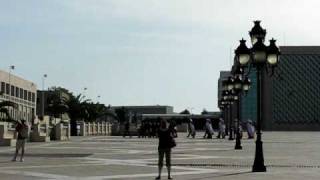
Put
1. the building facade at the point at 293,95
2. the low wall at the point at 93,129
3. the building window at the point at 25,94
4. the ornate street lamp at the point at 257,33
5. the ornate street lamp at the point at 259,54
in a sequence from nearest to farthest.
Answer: the ornate street lamp at the point at 259,54 → the ornate street lamp at the point at 257,33 → the low wall at the point at 93,129 → the building window at the point at 25,94 → the building facade at the point at 293,95

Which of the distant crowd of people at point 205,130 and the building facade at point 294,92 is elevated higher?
the building facade at point 294,92

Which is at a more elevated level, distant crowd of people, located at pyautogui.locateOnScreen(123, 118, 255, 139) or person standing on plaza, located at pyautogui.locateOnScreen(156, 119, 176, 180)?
distant crowd of people, located at pyautogui.locateOnScreen(123, 118, 255, 139)

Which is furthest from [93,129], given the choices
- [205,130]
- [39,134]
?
[39,134]

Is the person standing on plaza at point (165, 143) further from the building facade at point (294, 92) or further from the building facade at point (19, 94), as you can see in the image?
the building facade at point (294, 92)

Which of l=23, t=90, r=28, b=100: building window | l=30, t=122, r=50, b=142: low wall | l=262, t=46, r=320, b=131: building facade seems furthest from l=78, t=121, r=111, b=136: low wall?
l=262, t=46, r=320, b=131: building facade

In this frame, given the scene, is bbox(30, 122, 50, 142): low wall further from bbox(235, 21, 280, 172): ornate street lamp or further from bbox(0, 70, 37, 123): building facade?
bbox(0, 70, 37, 123): building facade

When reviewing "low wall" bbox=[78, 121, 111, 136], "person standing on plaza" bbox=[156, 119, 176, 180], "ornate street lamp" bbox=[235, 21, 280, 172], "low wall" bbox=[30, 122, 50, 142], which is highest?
"ornate street lamp" bbox=[235, 21, 280, 172]

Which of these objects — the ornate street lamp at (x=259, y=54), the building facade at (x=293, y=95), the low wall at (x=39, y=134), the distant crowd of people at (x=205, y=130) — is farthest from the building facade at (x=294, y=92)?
the ornate street lamp at (x=259, y=54)

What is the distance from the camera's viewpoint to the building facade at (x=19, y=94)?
104 meters

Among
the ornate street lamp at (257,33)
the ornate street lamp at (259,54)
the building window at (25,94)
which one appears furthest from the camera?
the building window at (25,94)

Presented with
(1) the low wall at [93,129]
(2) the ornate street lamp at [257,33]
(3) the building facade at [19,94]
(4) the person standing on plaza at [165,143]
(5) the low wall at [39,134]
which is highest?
(3) the building facade at [19,94]

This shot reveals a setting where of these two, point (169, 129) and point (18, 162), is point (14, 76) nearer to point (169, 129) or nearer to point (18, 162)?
point (18, 162)

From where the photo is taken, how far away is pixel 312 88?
559 feet

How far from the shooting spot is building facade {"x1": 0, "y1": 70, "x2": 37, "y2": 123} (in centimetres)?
10431
